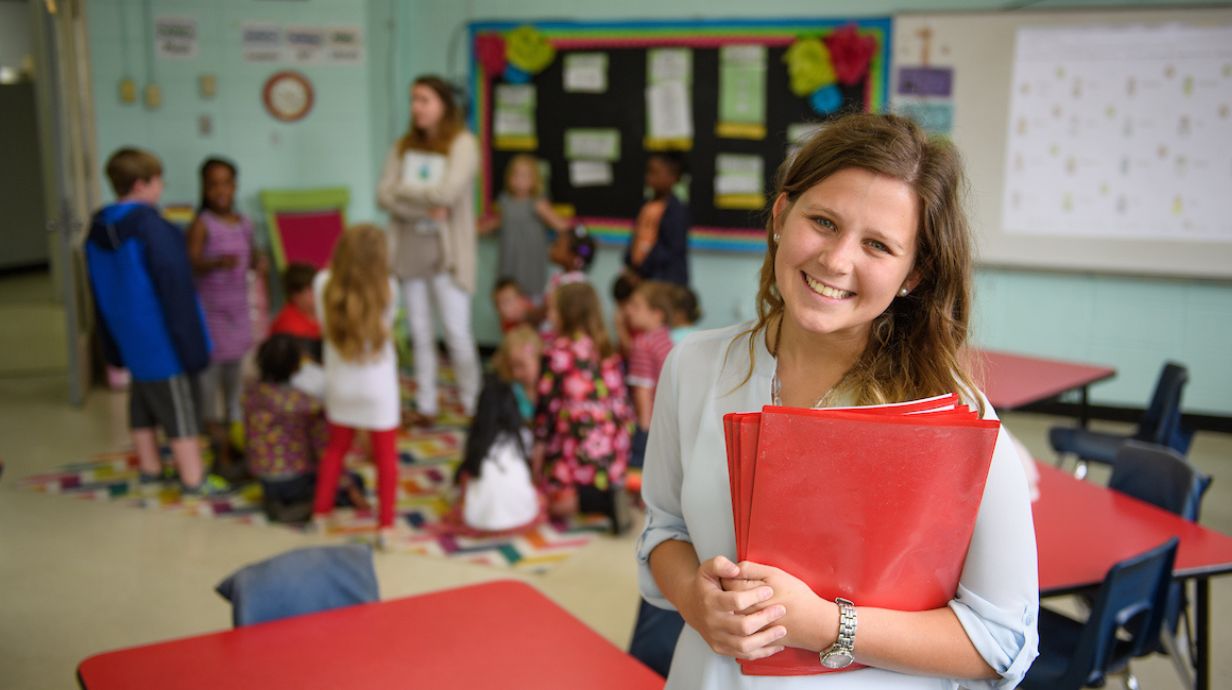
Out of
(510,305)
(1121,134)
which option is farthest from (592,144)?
(1121,134)

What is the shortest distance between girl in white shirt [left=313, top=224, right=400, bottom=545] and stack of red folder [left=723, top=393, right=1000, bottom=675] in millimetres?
2852

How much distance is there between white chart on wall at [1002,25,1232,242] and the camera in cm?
541

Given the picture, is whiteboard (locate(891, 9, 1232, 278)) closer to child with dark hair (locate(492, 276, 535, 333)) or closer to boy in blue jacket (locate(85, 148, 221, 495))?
child with dark hair (locate(492, 276, 535, 333))

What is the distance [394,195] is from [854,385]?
14.1ft

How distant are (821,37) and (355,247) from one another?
3.48 m

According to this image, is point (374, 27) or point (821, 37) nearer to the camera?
point (821, 37)

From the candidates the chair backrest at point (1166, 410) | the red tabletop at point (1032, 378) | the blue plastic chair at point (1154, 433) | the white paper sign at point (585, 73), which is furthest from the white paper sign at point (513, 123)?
the chair backrest at point (1166, 410)

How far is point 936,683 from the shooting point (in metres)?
1.18

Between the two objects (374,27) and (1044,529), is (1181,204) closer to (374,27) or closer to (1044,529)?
(1044,529)

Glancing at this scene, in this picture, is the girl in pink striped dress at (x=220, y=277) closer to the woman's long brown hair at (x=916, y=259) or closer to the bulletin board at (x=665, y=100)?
the bulletin board at (x=665, y=100)

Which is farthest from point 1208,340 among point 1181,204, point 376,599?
point 376,599

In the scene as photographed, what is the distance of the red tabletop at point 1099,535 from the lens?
2316 mm

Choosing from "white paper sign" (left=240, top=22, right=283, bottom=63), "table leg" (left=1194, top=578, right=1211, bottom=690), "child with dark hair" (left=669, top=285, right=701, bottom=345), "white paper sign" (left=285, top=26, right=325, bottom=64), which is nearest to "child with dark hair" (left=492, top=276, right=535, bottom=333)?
"child with dark hair" (left=669, top=285, right=701, bottom=345)

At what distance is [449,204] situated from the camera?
5.17 m
